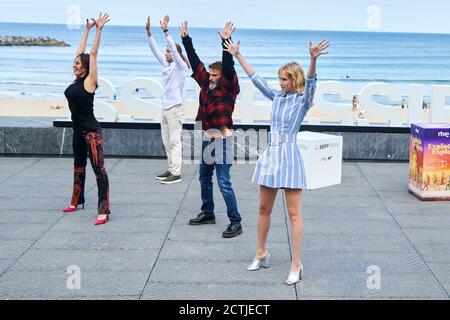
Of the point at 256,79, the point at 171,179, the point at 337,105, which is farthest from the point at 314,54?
the point at 337,105

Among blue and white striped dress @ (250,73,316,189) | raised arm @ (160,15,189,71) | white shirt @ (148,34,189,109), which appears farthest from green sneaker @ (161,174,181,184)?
blue and white striped dress @ (250,73,316,189)

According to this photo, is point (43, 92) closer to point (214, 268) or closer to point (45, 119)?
point (45, 119)

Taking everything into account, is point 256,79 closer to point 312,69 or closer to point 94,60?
point 312,69

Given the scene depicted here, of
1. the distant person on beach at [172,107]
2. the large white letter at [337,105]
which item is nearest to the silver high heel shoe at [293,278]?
the distant person on beach at [172,107]

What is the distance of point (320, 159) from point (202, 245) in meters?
3.15

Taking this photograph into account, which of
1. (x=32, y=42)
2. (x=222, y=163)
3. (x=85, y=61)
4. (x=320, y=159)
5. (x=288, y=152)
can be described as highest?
(x=85, y=61)

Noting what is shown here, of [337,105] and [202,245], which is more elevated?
[337,105]

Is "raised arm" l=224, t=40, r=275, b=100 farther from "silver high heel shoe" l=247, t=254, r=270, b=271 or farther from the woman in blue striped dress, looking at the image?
"silver high heel shoe" l=247, t=254, r=270, b=271

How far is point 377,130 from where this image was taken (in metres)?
11.7

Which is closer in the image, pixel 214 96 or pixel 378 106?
pixel 214 96

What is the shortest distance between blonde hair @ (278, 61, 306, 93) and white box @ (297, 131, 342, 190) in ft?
12.1

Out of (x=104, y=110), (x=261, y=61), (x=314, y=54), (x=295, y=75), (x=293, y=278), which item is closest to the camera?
(x=314, y=54)

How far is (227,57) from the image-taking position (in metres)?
6.82

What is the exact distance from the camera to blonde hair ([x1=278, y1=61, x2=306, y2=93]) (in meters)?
5.90
